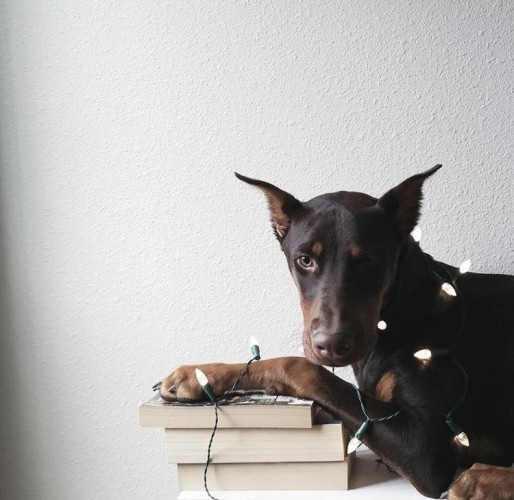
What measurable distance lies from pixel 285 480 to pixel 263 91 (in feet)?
3.19

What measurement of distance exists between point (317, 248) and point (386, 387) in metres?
0.31

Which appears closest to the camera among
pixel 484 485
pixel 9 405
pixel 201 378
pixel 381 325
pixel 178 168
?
pixel 484 485

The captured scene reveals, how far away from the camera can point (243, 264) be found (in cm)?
190

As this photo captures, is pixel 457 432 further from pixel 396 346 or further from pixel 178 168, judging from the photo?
pixel 178 168

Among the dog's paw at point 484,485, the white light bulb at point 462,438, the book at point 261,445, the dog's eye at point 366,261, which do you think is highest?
the dog's eye at point 366,261

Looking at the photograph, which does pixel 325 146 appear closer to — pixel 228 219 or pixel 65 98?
pixel 228 219

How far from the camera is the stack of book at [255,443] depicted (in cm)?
131

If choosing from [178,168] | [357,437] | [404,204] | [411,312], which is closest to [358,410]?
[357,437]

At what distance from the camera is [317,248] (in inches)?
54.3

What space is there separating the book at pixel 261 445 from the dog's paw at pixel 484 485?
21cm

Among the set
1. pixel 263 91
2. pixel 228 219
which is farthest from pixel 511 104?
pixel 228 219

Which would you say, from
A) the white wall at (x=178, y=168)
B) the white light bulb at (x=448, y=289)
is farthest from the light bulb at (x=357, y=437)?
the white wall at (x=178, y=168)

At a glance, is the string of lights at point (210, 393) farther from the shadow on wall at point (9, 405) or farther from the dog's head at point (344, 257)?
the shadow on wall at point (9, 405)

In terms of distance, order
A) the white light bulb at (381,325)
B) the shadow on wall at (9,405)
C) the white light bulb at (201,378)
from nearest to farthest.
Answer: the white light bulb at (201,378), the white light bulb at (381,325), the shadow on wall at (9,405)
